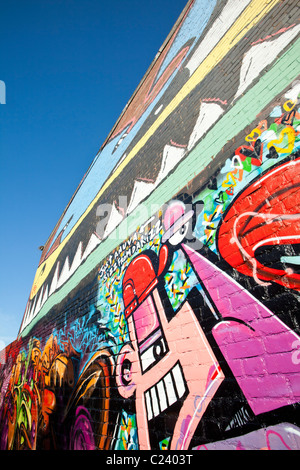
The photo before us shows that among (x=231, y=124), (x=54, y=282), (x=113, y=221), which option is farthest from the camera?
(x=54, y=282)

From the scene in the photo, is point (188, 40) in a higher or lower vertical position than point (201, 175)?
higher

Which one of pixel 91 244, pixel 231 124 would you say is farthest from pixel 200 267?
pixel 91 244

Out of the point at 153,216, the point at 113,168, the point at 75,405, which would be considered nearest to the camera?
the point at 153,216

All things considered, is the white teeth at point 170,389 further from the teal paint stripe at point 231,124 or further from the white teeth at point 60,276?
the white teeth at point 60,276

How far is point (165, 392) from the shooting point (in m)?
2.40

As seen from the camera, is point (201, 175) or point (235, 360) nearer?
point (235, 360)

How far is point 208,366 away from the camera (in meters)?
2.05

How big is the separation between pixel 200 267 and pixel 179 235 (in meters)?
0.55

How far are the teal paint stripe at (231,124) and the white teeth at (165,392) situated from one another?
216cm

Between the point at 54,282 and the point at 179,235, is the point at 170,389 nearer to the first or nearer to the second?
the point at 179,235

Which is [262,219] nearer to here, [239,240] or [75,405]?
[239,240]

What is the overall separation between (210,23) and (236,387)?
4.82 metres

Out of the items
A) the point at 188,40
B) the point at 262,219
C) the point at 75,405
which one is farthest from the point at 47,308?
the point at 188,40

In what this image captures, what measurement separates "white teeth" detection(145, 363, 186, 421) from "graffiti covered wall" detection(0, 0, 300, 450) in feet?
0.05
